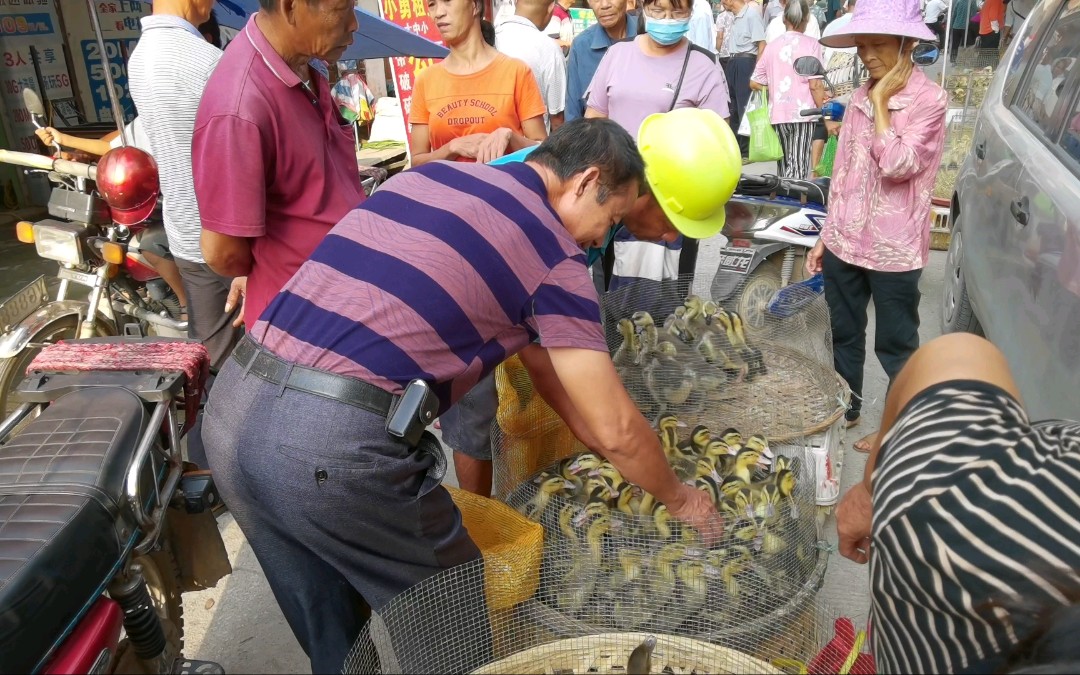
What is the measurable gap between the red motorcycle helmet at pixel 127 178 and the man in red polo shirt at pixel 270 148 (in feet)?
4.22

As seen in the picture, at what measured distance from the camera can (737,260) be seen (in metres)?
4.12

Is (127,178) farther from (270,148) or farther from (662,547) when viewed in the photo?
(662,547)

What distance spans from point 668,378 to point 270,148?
1.65 meters

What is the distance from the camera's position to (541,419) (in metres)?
2.79

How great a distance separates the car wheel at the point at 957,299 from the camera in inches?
147

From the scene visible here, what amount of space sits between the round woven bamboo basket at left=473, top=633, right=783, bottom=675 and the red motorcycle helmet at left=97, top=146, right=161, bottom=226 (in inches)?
105

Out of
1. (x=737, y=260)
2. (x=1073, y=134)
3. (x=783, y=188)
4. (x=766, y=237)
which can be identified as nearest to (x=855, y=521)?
(x=1073, y=134)

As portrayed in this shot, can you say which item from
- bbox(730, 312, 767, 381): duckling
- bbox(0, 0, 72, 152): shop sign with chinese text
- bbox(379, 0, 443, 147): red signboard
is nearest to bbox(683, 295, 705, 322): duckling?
bbox(730, 312, 767, 381): duckling

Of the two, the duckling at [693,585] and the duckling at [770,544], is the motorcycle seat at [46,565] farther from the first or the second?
the duckling at [770,544]

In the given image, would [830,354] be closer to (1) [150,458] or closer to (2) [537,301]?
(2) [537,301]

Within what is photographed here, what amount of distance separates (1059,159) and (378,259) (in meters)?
2.33

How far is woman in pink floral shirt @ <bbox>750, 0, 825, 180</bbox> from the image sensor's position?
6641 millimetres

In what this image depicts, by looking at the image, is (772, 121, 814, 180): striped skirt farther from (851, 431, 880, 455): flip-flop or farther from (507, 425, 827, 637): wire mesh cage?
(507, 425, 827, 637): wire mesh cage

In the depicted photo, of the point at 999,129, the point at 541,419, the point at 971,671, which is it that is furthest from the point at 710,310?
the point at 971,671
